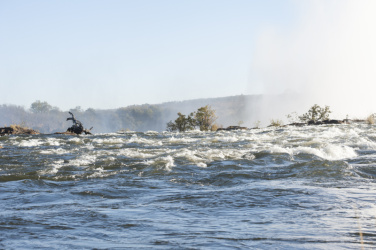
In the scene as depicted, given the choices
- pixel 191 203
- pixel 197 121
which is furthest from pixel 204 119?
pixel 191 203

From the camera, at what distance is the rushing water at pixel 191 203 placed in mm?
3707

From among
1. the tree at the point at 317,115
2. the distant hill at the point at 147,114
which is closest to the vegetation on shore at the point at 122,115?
the distant hill at the point at 147,114

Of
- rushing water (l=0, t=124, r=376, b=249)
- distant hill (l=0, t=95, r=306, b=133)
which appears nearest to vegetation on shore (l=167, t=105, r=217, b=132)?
rushing water (l=0, t=124, r=376, b=249)

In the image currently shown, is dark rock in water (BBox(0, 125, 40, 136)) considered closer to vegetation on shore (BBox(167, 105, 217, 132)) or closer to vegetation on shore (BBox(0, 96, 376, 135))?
vegetation on shore (BBox(167, 105, 217, 132))

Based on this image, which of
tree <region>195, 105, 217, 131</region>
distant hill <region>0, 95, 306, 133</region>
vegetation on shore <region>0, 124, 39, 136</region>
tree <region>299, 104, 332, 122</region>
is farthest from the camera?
distant hill <region>0, 95, 306, 133</region>

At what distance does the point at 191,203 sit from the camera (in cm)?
541

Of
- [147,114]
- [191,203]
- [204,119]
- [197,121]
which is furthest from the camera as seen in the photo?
[147,114]

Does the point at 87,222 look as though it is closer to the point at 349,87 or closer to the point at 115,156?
the point at 115,156

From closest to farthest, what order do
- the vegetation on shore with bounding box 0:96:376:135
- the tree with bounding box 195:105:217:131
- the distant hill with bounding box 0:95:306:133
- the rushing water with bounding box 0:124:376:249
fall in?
the rushing water with bounding box 0:124:376:249 → the tree with bounding box 195:105:217:131 → the vegetation on shore with bounding box 0:96:376:135 → the distant hill with bounding box 0:95:306:133

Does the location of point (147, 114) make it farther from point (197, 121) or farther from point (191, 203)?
point (191, 203)

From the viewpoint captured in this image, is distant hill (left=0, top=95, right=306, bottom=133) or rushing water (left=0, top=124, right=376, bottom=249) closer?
rushing water (left=0, top=124, right=376, bottom=249)

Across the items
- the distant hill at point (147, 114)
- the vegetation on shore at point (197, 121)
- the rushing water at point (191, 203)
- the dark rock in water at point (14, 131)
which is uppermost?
the distant hill at point (147, 114)

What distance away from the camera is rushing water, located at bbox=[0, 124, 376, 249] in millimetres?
3707

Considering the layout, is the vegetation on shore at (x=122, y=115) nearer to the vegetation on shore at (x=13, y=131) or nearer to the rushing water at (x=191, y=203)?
the vegetation on shore at (x=13, y=131)
